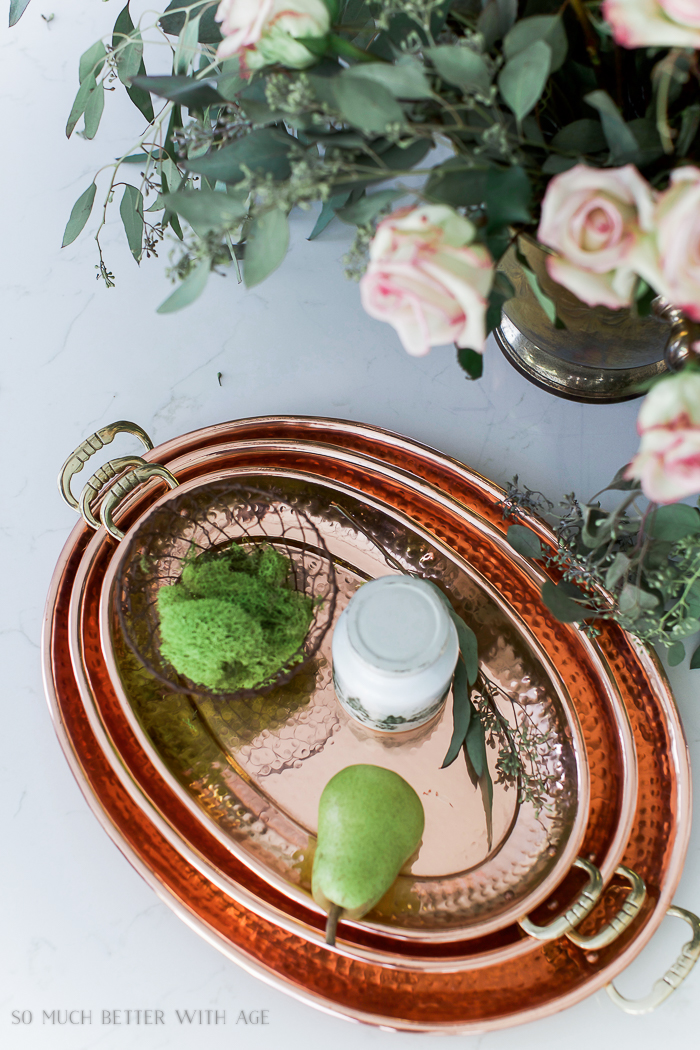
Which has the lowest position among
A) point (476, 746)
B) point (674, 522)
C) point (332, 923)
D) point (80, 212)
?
point (332, 923)

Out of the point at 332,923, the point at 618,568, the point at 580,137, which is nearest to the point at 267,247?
the point at 580,137

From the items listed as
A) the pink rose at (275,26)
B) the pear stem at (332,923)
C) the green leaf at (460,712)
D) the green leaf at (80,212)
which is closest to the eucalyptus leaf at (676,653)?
the green leaf at (460,712)

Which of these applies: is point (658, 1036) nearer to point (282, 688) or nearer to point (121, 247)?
point (282, 688)

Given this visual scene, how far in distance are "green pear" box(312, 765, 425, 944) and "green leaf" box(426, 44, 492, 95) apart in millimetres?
359

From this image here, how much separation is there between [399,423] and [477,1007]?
38cm

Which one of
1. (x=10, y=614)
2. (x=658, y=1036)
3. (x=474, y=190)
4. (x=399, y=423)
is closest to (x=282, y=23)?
(x=474, y=190)

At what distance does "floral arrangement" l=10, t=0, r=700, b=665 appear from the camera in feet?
0.75

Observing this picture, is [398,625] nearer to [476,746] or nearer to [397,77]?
[476,746]

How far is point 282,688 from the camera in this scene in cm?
48

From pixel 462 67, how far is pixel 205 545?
0.33m

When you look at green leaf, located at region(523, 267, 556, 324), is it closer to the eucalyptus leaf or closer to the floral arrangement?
the floral arrangement

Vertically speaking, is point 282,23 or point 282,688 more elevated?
point 282,23

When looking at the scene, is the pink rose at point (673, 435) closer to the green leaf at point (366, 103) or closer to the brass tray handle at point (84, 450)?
the green leaf at point (366, 103)

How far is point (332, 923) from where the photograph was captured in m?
0.40
